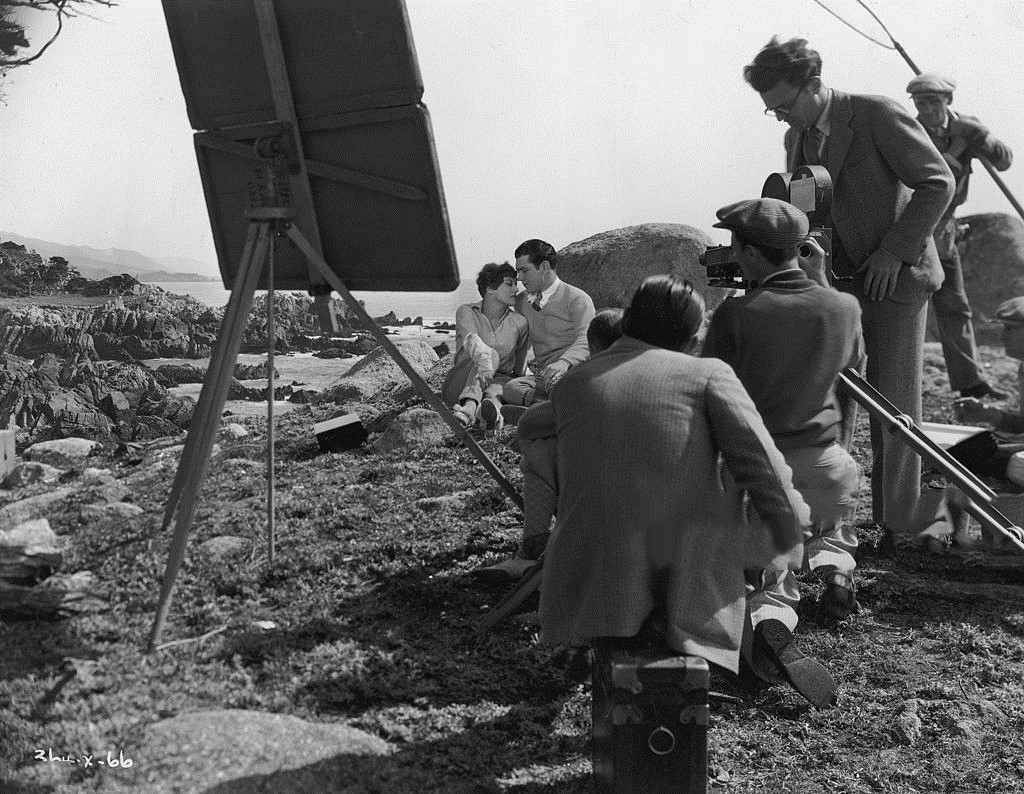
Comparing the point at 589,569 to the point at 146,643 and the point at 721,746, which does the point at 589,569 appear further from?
the point at 146,643

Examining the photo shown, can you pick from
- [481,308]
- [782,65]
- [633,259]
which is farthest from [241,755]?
[633,259]

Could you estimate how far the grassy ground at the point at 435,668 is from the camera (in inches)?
114

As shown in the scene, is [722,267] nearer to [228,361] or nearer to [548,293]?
[228,361]

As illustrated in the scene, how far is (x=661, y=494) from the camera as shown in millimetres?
2531

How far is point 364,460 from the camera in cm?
629

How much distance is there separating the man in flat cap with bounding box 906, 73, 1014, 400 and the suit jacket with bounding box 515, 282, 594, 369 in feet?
7.12

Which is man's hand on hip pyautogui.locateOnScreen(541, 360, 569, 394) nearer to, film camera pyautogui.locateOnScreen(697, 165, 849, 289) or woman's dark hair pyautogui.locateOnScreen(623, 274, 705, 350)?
film camera pyautogui.locateOnScreen(697, 165, 849, 289)

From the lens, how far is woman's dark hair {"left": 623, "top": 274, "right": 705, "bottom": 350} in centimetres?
262

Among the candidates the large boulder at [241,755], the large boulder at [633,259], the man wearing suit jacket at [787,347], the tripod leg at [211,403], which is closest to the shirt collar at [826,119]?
the man wearing suit jacket at [787,347]

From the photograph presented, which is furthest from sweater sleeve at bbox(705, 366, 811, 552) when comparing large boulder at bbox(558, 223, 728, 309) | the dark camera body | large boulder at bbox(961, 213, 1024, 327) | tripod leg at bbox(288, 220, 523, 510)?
large boulder at bbox(961, 213, 1024, 327)

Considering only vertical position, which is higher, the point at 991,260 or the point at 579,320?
the point at 579,320

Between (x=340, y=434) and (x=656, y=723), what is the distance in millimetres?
4360

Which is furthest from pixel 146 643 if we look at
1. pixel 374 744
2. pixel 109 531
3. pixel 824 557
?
pixel 824 557

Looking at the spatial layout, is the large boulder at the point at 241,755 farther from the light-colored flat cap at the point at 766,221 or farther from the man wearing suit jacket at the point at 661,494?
the light-colored flat cap at the point at 766,221
